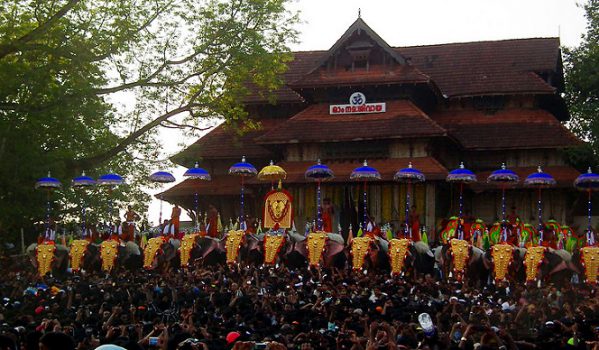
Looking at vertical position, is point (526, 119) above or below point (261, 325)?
above

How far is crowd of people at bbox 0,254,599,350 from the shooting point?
1338cm

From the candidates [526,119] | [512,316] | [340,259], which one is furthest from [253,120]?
[512,316]

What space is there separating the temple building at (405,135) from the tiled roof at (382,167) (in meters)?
0.04

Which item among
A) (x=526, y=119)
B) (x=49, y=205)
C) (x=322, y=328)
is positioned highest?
(x=526, y=119)

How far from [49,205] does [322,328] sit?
1737cm

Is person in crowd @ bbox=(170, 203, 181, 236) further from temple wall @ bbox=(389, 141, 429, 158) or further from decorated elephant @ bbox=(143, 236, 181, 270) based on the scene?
temple wall @ bbox=(389, 141, 429, 158)

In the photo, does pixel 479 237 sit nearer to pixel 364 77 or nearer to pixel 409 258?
pixel 409 258

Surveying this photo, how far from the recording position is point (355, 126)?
35.8 m

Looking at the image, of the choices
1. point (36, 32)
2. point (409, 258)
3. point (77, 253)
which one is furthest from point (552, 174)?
point (36, 32)

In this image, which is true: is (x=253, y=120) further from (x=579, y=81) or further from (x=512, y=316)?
(x=512, y=316)

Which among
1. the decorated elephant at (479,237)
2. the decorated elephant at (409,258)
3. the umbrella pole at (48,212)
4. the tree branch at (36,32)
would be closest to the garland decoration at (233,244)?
the decorated elephant at (409,258)

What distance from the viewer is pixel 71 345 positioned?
8781 mm

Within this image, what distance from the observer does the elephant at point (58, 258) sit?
3039cm

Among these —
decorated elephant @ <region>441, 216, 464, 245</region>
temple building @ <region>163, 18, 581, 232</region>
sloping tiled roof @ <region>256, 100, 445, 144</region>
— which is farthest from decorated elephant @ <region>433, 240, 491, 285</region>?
sloping tiled roof @ <region>256, 100, 445, 144</region>
